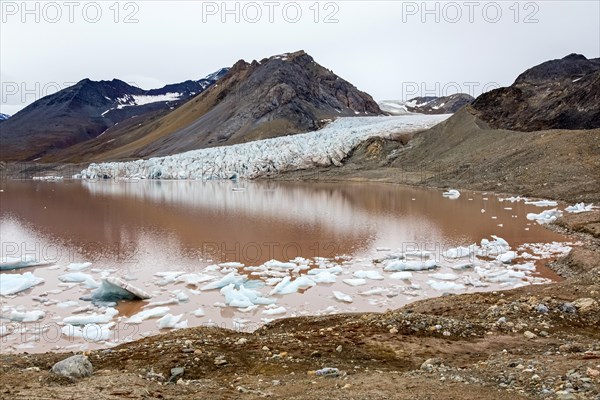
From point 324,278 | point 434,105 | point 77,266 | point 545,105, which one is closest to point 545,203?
point 324,278

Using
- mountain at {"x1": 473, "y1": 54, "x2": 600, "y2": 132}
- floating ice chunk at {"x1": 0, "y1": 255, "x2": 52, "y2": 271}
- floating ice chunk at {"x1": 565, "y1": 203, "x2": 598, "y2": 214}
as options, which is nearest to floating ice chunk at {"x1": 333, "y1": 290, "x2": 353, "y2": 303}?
floating ice chunk at {"x1": 0, "y1": 255, "x2": 52, "y2": 271}

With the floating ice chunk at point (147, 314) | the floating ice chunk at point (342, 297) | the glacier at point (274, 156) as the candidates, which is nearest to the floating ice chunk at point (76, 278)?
the floating ice chunk at point (147, 314)

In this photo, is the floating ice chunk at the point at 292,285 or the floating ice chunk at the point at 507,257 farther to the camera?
the floating ice chunk at the point at 507,257

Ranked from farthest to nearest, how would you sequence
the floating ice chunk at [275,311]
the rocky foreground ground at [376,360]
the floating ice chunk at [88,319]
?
the floating ice chunk at [275,311], the floating ice chunk at [88,319], the rocky foreground ground at [376,360]

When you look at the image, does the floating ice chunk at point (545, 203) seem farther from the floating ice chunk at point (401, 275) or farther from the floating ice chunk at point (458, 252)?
→ the floating ice chunk at point (401, 275)

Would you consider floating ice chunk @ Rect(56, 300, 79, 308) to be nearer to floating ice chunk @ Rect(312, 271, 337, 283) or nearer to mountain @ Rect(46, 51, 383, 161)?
floating ice chunk @ Rect(312, 271, 337, 283)

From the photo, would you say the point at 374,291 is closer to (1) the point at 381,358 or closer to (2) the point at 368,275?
(2) the point at 368,275
